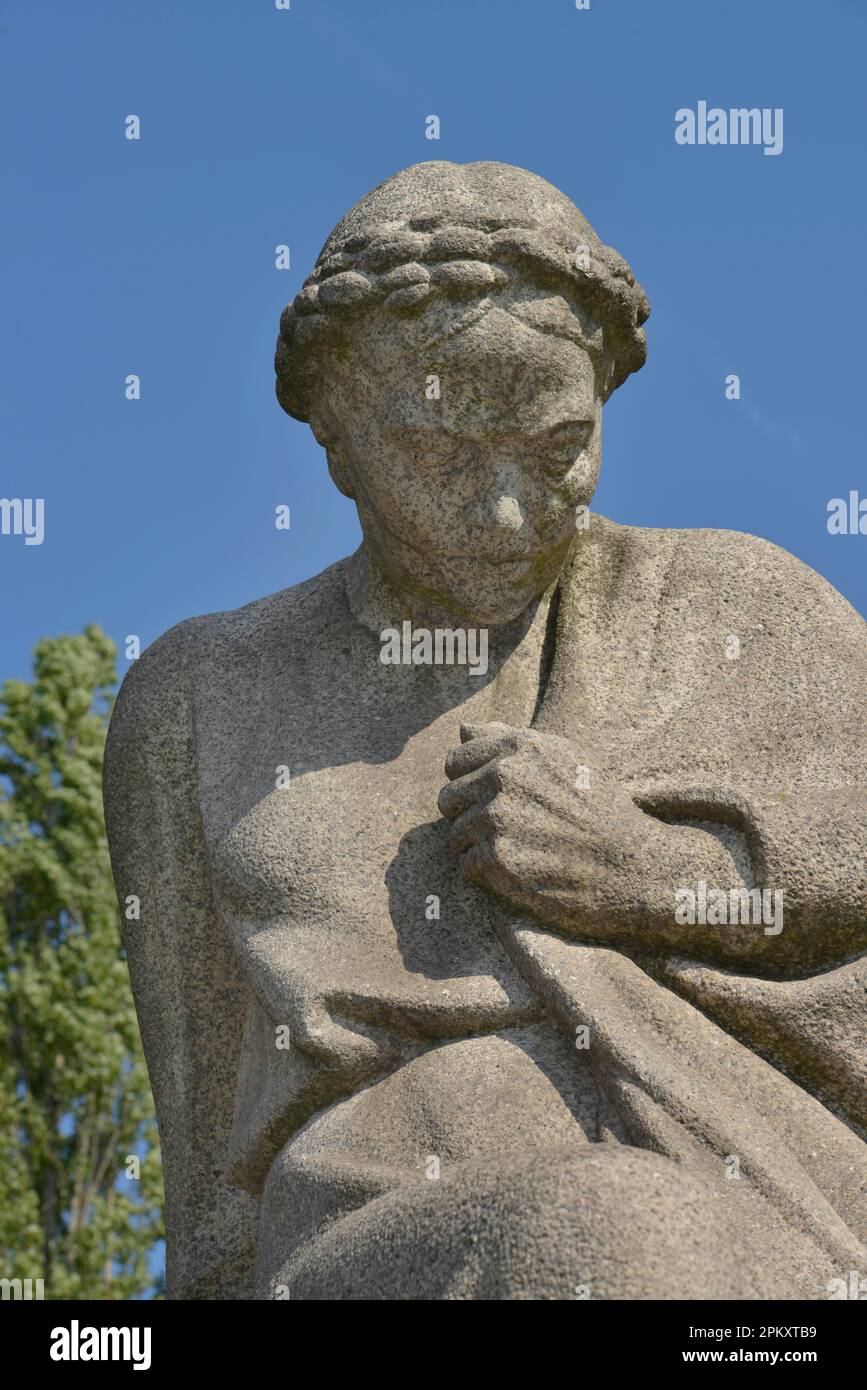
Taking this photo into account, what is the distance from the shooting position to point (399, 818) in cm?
674

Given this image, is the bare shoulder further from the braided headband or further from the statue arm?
the braided headband

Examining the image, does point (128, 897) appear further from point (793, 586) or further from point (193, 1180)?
point (793, 586)

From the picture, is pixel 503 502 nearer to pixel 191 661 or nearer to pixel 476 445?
pixel 476 445

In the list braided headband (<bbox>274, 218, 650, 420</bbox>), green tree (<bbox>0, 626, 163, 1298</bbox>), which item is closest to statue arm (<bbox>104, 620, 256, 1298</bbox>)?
braided headband (<bbox>274, 218, 650, 420</bbox>)

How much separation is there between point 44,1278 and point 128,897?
11917mm

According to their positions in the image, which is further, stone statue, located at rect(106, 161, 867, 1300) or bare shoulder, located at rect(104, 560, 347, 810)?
bare shoulder, located at rect(104, 560, 347, 810)

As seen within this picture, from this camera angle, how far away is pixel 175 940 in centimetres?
735

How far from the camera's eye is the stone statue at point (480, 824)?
5996mm

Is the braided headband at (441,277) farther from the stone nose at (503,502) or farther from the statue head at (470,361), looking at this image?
the stone nose at (503,502)

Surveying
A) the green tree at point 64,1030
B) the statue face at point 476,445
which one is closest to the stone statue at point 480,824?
the statue face at point 476,445

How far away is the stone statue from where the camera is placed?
6.00m

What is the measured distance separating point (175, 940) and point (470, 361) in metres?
1.99
